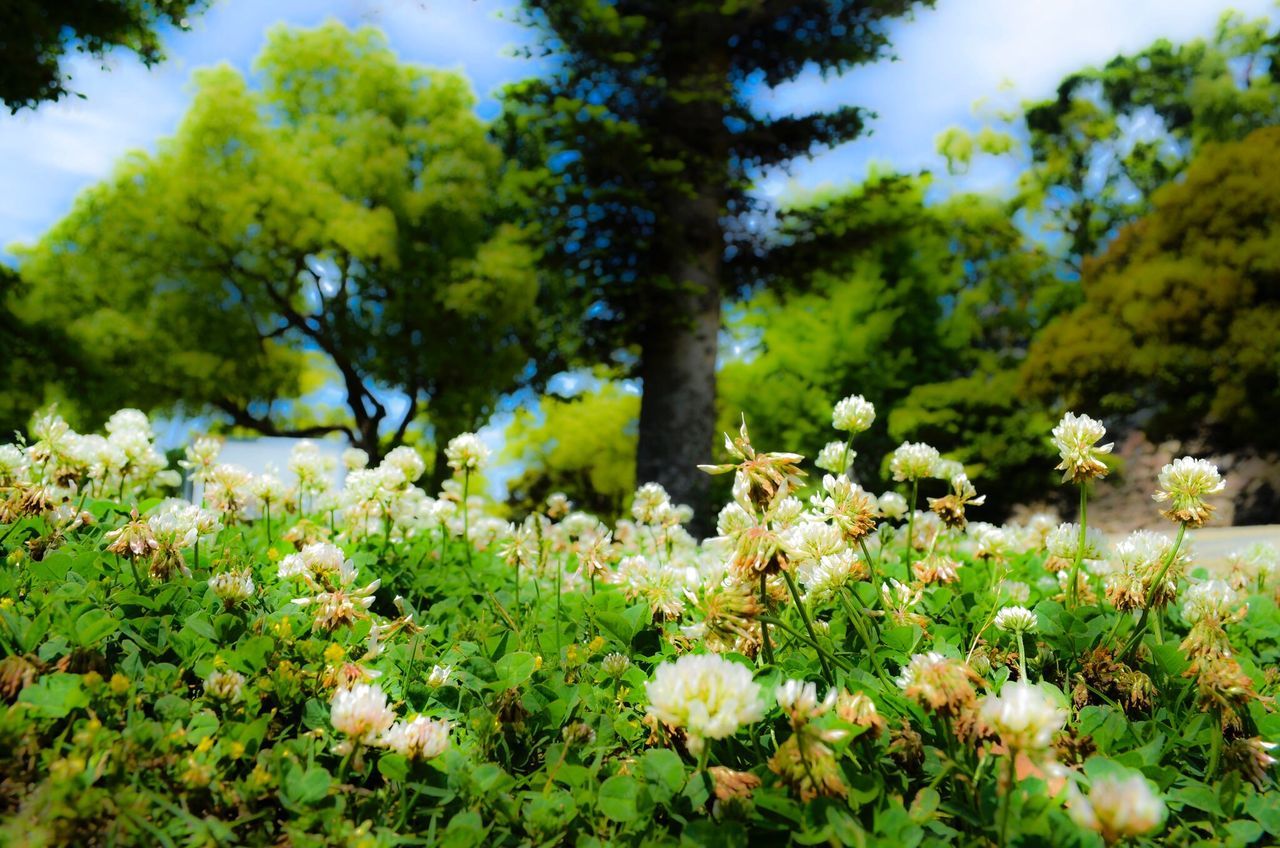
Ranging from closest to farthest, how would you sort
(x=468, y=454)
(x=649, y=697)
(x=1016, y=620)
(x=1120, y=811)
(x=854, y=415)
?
1. (x=1120, y=811)
2. (x=649, y=697)
3. (x=1016, y=620)
4. (x=854, y=415)
5. (x=468, y=454)

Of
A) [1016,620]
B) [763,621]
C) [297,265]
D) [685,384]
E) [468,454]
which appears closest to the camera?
[763,621]

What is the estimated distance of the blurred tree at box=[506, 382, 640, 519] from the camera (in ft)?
55.2

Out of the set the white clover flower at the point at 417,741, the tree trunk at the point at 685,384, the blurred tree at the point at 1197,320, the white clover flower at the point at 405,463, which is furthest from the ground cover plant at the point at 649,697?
the blurred tree at the point at 1197,320

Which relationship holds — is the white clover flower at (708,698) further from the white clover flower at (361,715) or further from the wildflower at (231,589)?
the wildflower at (231,589)

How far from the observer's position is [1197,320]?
1224cm

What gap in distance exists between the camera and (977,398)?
14250 mm

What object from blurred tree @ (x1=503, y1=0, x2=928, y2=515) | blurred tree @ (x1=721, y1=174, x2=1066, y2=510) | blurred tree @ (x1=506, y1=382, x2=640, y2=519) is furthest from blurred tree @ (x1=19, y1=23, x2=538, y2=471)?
blurred tree @ (x1=503, y1=0, x2=928, y2=515)

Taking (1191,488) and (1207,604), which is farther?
(1207,604)

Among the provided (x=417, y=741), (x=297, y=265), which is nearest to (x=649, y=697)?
(x=417, y=741)

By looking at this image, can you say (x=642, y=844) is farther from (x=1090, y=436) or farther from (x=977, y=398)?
(x=977, y=398)

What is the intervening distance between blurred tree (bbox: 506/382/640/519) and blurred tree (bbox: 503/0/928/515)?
6317 mm

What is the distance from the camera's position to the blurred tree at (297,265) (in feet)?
55.4

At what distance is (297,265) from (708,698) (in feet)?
63.8

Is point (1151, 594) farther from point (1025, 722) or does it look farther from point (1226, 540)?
point (1226, 540)
